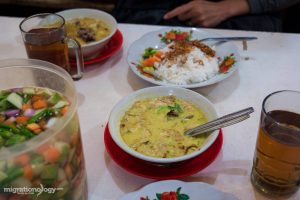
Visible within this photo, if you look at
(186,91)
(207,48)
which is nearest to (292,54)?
(207,48)

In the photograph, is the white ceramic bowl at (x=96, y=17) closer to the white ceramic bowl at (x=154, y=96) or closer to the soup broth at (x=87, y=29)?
the soup broth at (x=87, y=29)

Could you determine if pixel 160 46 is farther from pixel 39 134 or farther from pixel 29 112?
pixel 39 134

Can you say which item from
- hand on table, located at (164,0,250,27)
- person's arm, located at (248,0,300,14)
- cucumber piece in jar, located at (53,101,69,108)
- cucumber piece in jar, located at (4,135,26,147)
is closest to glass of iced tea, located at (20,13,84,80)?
cucumber piece in jar, located at (53,101,69,108)

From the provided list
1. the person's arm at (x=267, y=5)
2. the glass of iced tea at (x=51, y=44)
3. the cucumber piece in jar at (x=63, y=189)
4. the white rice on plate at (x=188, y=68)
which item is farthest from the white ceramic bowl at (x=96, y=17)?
the person's arm at (x=267, y=5)

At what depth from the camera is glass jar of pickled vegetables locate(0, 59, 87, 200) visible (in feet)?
2.26

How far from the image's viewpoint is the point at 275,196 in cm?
94

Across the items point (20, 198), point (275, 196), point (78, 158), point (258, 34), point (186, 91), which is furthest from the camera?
point (258, 34)

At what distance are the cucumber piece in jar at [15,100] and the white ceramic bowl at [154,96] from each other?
0.25 m

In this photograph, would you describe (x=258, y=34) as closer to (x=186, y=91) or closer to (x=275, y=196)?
(x=186, y=91)

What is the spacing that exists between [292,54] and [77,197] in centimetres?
104

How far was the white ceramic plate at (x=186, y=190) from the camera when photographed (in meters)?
0.87

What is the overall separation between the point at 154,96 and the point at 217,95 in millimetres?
245

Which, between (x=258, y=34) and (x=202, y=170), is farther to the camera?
(x=258, y=34)

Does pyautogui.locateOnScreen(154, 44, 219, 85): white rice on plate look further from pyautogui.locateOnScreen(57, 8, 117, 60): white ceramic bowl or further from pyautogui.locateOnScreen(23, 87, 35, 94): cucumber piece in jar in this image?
pyautogui.locateOnScreen(23, 87, 35, 94): cucumber piece in jar
